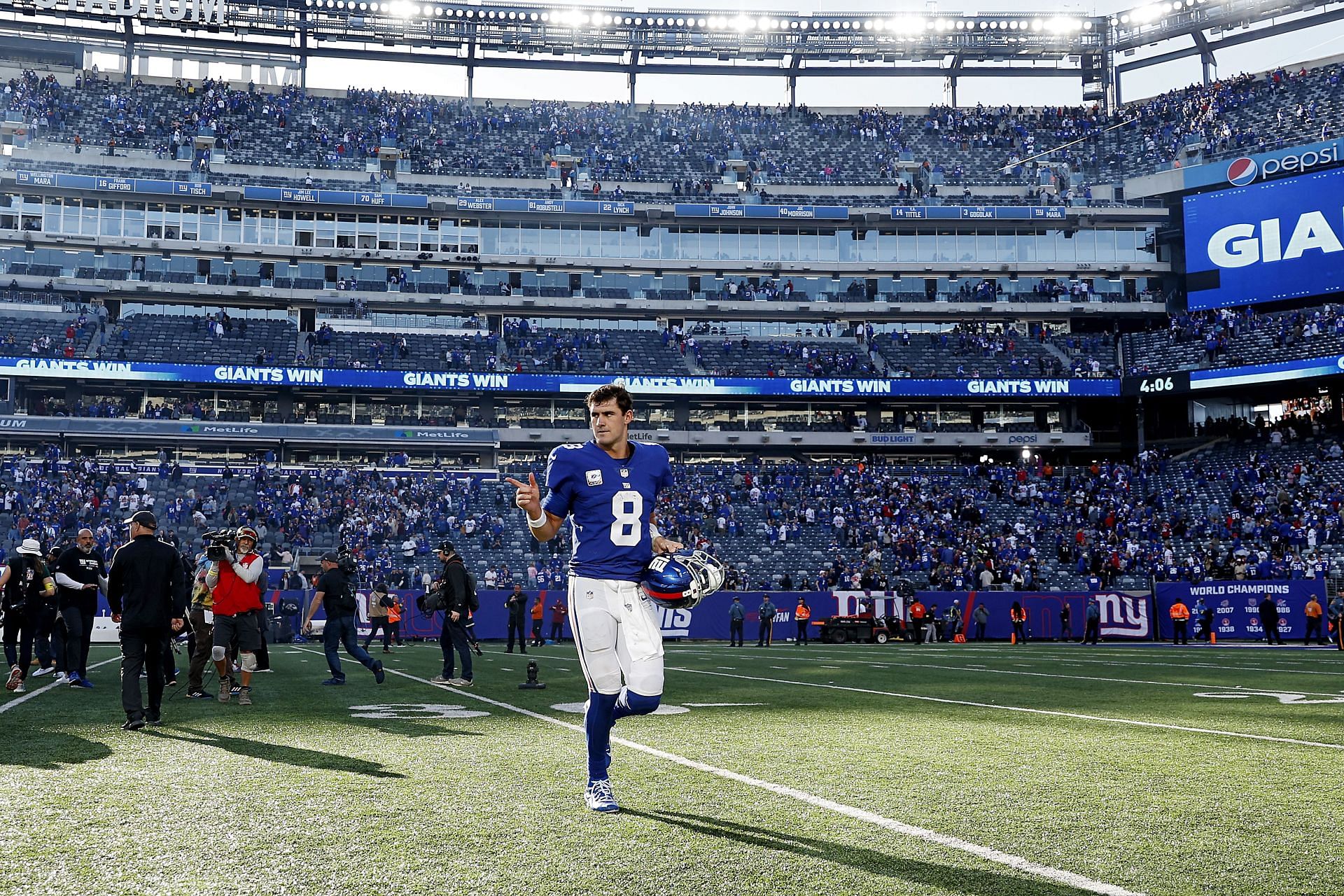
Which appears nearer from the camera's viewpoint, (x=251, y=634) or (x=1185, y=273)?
(x=251, y=634)

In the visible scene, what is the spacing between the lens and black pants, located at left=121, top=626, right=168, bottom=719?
33.6 ft

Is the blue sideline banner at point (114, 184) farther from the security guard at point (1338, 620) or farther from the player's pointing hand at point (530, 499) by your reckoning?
the player's pointing hand at point (530, 499)

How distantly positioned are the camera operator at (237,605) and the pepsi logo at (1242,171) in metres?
55.7

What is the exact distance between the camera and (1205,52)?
6712 cm

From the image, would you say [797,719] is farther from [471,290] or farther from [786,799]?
[471,290]

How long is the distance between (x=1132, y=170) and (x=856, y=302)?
55.8 feet

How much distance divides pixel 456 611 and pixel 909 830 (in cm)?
1070

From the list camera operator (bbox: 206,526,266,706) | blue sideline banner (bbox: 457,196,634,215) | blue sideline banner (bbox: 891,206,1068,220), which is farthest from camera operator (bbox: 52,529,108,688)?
blue sideline banner (bbox: 891,206,1068,220)

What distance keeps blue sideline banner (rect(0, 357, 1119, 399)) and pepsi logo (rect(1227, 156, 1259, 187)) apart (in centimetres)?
1155

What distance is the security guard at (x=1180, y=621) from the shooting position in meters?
33.2

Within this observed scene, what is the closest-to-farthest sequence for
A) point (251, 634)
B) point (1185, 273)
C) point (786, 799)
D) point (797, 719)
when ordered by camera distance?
1. point (786, 799)
2. point (797, 719)
3. point (251, 634)
4. point (1185, 273)

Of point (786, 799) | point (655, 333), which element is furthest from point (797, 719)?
point (655, 333)

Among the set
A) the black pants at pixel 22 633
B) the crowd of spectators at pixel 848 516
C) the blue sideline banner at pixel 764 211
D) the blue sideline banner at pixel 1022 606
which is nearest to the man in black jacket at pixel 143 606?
the black pants at pixel 22 633

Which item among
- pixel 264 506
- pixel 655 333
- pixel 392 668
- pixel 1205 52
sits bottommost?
pixel 392 668
